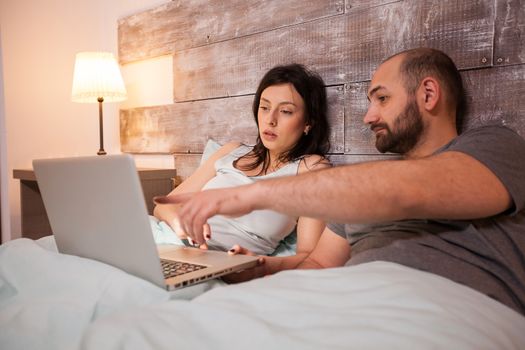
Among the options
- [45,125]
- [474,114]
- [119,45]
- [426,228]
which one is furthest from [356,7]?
[45,125]

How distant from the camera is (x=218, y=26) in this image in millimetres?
1948

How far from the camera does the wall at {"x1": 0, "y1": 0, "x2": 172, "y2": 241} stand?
2.37m

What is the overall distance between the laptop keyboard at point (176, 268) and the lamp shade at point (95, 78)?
1.46 m

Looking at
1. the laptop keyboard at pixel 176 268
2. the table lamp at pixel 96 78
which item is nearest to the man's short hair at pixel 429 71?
the laptop keyboard at pixel 176 268

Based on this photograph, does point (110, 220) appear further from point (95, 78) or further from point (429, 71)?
point (95, 78)

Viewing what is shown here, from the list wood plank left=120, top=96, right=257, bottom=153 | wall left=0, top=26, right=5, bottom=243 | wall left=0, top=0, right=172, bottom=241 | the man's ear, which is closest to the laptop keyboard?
the man's ear

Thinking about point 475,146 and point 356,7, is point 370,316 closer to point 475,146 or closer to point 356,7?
point 475,146

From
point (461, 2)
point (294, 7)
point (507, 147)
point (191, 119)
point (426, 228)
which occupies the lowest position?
point (426, 228)

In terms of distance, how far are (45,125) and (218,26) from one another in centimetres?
126

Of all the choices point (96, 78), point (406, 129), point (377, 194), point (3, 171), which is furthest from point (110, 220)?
point (3, 171)

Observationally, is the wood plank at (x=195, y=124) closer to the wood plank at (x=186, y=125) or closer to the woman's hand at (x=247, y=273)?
the wood plank at (x=186, y=125)

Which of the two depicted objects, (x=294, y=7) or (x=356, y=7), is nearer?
(x=356, y=7)

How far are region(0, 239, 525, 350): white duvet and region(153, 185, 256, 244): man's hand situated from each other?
0.46ft

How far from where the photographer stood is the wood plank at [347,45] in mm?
1215
